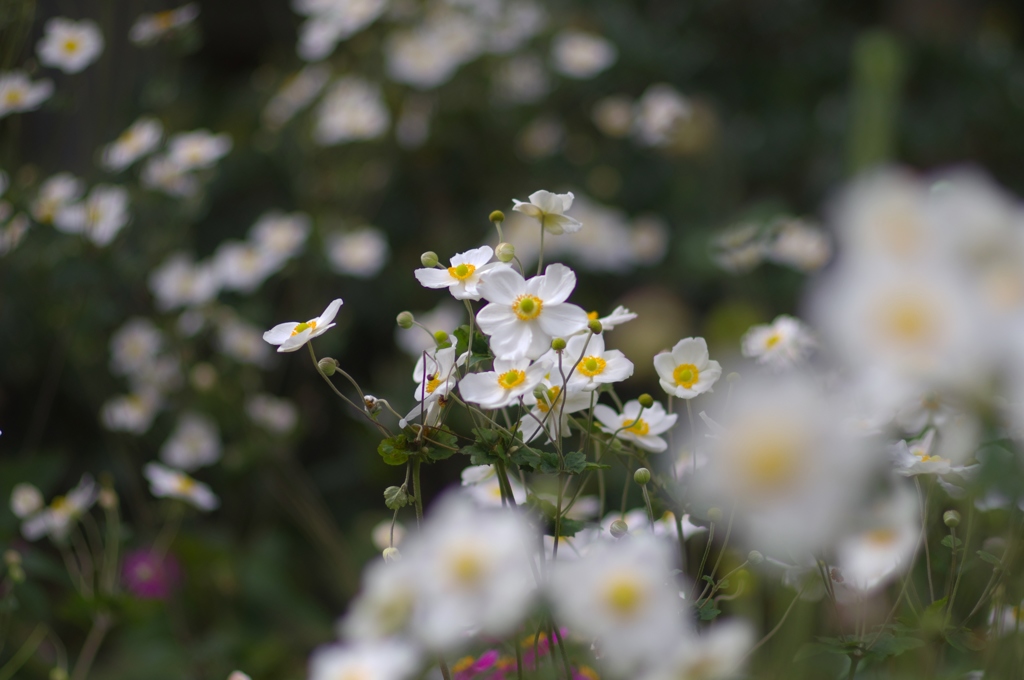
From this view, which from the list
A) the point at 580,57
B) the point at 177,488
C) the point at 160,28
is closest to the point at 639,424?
the point at 177,488

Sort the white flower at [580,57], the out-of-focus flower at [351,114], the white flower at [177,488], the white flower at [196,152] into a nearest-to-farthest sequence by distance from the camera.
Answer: the white flower at [177,488] → the white flower at [196,152] → the out-of-focus flower at [351,114] → the white flower at [580,57]

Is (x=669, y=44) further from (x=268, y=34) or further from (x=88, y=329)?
(x=88, y=329)

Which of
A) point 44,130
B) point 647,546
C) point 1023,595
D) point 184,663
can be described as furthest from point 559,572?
point 44,130

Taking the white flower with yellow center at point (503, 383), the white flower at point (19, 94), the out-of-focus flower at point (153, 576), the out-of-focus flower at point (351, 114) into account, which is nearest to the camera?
the white flower with yellow center at point (503, 383)

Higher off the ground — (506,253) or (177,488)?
(506,253)

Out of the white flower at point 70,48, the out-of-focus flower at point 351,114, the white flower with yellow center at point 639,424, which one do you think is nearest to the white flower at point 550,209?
the white flower with yellow center at point 639,424

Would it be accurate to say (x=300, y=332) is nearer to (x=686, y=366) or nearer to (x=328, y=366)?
(x=328, y=366)

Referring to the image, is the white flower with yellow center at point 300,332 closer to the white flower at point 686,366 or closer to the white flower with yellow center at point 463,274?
the white flower with yellow center at point 463,274
